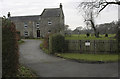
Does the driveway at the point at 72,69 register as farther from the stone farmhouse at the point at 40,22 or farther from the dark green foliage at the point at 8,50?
the stone farmhouse at the point at 40,22

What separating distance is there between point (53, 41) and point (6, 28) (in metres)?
8.63

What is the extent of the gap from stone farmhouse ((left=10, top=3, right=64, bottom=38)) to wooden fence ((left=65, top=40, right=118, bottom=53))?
71.2ft

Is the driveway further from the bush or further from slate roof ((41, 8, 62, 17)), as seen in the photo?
slate roof ((41, 8, 62, 17))

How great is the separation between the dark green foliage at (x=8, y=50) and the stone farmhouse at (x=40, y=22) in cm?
2988

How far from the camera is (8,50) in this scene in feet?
15.1

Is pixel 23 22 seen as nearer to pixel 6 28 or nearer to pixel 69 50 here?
pixel 69 50

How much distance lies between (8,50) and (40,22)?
33508mm

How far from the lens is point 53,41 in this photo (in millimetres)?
12992

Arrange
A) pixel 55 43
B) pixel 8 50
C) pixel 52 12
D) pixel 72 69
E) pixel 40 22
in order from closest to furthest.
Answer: pixel 8 50
pixel 72 69
pixel 55 43
pixel 52 12
pixel 40 22

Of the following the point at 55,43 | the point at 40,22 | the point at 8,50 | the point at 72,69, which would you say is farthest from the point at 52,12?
the point at 8,50

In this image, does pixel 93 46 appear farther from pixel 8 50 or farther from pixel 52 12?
pixel 52 12

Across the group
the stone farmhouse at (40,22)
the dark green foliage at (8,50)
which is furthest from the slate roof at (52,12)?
the dark green foliage at (8,50)

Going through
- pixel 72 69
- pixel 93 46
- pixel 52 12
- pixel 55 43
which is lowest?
pixel 72 69

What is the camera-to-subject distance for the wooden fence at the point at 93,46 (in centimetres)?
1255
